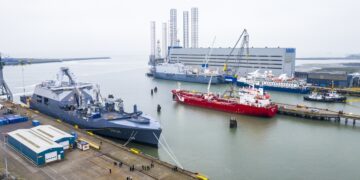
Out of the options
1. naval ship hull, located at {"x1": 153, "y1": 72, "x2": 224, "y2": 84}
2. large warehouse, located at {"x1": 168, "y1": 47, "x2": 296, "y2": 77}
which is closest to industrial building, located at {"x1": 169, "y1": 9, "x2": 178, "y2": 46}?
large warehouse, located at {"x1": 168, "y1": 47, "x2": 296, "y2": 77}

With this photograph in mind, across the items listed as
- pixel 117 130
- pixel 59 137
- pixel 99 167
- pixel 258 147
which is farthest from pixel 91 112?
pixel 258 147

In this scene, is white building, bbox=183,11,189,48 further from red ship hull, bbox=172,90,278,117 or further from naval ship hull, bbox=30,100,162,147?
naval ship hull, bbox=30,100,162,147

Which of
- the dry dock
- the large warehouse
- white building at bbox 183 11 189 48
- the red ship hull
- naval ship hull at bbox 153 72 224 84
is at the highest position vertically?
white building at bbox 183 11 189 48

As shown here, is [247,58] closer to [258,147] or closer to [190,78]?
[190,78]

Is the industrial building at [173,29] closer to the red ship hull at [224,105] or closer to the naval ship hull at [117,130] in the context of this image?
the red ship hull at [224,105]

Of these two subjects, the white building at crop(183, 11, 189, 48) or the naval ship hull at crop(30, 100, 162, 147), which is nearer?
the naval ship hull at crop(30, 100, 162, 147)

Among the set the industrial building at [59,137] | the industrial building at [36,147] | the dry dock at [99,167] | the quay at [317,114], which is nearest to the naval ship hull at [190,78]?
the quay at [317,114]

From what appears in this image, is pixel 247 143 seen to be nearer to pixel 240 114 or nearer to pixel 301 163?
pixel 301 163
